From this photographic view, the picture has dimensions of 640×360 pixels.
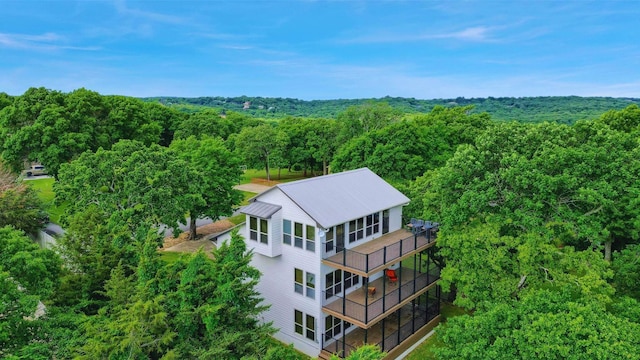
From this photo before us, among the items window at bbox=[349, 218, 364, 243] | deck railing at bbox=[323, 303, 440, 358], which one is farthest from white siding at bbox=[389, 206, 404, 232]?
deck railing at bbox=[323, 303, 440, 358]

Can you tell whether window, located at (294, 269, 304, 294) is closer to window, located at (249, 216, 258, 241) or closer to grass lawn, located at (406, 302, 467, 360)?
window, located at (249, 216, 258, 241)

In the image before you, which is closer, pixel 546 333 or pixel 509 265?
pixel 546 333

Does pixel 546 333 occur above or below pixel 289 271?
above

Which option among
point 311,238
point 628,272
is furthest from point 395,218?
point 628,272

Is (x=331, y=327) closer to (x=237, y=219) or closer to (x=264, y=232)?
(x=264, y=232)

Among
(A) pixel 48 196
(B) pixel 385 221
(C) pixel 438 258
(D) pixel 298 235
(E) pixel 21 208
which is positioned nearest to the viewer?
(D) pixel 298 235

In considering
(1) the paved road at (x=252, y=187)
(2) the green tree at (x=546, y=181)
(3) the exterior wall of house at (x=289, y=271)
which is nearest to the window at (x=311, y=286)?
(3) the exterior wall of house at (x=289, y=271)

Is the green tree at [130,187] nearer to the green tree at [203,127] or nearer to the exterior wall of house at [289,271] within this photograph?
the exterior wall of house at [289,271]
